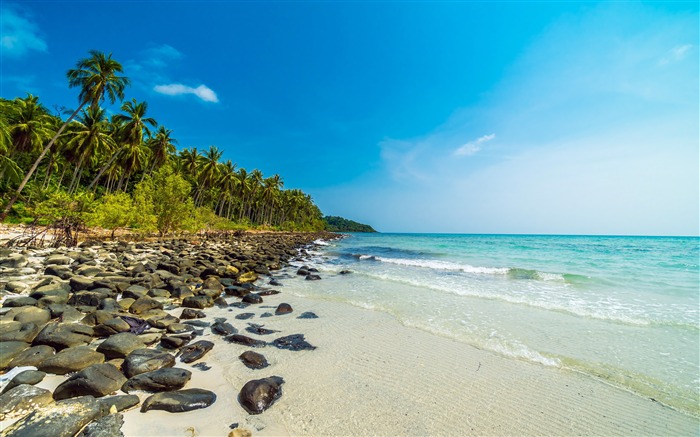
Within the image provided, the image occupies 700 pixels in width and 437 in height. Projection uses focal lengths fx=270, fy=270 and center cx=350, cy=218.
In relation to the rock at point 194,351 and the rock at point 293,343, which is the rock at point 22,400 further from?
the rock at point 293,343

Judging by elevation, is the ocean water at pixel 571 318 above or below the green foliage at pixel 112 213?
below

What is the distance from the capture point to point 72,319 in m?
5.43

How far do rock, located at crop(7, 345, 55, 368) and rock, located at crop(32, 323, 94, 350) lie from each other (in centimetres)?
17

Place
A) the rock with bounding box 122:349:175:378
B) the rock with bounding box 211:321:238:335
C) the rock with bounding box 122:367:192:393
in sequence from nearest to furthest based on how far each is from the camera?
the rock with bounding box 122:367:192:393
the rock with bounding box 122:349:175:378
the rock with bounding box 211:321:238:335

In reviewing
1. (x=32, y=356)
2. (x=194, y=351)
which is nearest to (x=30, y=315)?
(x=32, y=356)

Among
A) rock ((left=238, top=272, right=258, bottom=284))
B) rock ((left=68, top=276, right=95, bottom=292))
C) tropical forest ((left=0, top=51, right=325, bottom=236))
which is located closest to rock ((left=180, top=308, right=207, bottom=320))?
rock ((left=68, top=276, right=95, bottom=292))

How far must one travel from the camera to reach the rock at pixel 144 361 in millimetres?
3822

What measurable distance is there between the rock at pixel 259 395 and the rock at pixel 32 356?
9.76ft

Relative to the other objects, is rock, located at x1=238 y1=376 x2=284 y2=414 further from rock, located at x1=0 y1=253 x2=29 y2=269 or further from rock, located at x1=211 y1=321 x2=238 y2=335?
rock, located at x1=0 y1=253 x2=29 y2=269

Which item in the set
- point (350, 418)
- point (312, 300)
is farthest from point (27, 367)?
point (312, 300)

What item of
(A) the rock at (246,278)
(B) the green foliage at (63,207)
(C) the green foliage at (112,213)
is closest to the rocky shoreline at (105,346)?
(A) the rock at (246,278)

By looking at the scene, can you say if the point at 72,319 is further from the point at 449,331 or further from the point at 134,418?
the point at 449,331

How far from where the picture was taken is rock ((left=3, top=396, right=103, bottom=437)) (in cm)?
243

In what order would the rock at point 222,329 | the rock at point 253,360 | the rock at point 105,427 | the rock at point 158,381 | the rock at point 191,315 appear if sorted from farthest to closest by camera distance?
1. the rock at point 191,315
2. the rock at point 222,329
3. the rock at point 253,360
4. the rock at point 158,381
5. the rock at point 105,427
